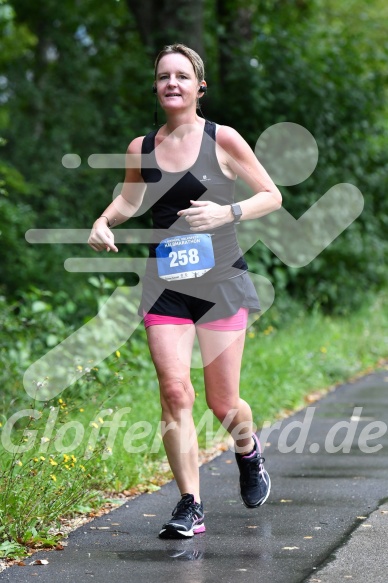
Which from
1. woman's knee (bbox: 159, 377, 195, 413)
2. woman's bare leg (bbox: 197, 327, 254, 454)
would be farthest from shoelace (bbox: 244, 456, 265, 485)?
woman's knee (bbox: 159, 377, 195, 413)

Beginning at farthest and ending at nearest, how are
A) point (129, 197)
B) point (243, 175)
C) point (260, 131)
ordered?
point (260, 131) < point (129, 197) < point (243, 175)

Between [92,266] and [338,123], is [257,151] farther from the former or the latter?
[92,266]

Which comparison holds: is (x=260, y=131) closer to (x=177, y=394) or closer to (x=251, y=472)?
(x=251, y=472)

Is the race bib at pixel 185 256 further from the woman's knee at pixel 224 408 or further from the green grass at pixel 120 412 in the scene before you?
the green grass at pixel 120 412

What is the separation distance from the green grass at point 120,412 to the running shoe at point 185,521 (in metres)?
0.49

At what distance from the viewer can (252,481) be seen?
5488mm

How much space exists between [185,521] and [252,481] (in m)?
0.56

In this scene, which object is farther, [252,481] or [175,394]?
[252,481]

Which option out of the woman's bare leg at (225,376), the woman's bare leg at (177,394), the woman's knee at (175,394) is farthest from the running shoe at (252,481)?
the woman's knee at (175,394)

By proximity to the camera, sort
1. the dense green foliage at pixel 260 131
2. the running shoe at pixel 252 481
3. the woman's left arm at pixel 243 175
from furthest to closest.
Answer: the dense green foliage at pixel 260 131
the running shoe at pixel 252 481
the woman's left arm at pixel 243 175

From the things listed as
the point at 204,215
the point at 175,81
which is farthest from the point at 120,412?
the point at 175,81

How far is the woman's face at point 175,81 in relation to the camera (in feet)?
16.6

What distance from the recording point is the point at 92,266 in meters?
13.4

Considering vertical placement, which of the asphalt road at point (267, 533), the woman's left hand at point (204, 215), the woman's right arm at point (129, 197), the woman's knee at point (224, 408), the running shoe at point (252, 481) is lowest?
the asphalt road at point (267, 533)
